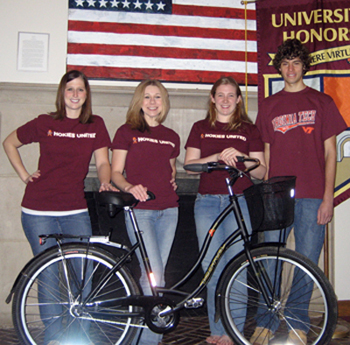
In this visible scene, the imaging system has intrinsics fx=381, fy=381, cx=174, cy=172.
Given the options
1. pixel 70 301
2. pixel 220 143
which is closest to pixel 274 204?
pixel 220 143

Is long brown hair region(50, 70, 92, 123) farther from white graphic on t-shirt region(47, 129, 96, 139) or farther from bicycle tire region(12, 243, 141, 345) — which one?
bicycle tire region(12, 243, 141, 345)

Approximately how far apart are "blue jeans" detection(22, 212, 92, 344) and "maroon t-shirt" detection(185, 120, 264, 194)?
921 millimetres

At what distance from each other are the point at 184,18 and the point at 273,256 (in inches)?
100.0

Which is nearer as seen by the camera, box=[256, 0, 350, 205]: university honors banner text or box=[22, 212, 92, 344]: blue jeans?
box=[22, 212, 92, 344]: blue jeans

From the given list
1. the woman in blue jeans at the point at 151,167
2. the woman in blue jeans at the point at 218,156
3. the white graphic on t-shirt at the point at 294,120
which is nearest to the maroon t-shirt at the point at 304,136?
the white graphic on t-shirt at the point at 294,120

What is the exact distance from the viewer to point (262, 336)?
8.61 ft

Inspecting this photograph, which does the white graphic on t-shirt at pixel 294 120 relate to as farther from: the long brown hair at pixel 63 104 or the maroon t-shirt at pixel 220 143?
the long brown hair at pixel 63 104

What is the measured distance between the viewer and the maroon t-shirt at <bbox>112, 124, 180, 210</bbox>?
2.59m

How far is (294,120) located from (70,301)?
1.98m

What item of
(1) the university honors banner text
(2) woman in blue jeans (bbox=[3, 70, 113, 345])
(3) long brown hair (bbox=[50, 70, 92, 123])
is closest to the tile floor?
(2) woman in blue jeans (bbox=[3, 70, 113, 345])

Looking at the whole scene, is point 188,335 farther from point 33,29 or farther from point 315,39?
point 33,29

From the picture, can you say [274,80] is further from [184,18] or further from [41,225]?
[41,225]

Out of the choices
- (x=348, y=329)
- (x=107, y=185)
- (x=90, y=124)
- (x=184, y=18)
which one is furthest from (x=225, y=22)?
(x=348, y=329)

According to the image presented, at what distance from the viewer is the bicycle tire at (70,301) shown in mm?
2219
